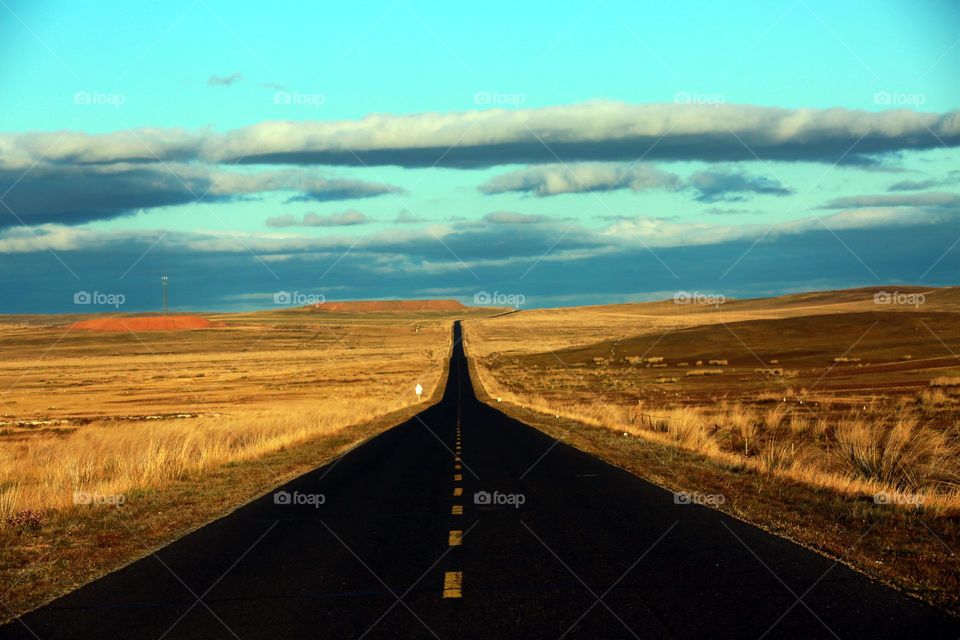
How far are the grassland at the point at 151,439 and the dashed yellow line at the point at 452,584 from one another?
12.1 feet

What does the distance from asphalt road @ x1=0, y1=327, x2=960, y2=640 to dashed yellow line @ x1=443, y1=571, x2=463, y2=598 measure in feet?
0.12

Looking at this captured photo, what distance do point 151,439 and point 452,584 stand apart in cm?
1749

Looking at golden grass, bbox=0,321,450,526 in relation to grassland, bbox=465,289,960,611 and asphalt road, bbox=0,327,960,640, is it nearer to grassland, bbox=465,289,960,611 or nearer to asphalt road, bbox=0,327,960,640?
asphalt road, bbox=0,327,960,640

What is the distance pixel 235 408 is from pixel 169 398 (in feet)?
45.8

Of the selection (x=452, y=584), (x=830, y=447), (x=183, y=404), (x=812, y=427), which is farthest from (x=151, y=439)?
(x=183, y=404)

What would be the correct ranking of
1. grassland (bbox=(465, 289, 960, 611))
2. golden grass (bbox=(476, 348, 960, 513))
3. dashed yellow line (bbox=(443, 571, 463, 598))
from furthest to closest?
golden grass (bbox=(476, 348, 960, 513)) → grassland (bbox=(465, 289, 960, 611)) → dashed yellow line (bbox=(443, 571, 463, 598))

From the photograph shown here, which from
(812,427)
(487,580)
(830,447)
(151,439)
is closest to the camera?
(487,580)

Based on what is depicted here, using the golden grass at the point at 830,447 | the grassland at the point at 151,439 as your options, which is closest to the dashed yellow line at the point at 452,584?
the grassland at the point at 151,439

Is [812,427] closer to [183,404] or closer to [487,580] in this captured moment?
[487,580]

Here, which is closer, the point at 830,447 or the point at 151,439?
the point at 830,447

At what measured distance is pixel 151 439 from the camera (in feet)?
77.8

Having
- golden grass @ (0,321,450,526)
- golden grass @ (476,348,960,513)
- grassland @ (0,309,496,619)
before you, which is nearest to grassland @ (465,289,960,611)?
golden grass @ (476,348,960,513)

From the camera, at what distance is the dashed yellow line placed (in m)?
7.93

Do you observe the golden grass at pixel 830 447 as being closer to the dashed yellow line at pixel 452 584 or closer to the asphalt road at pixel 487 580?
the asphalt road at pixel 487 580
